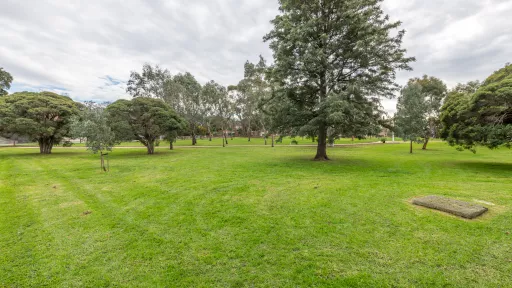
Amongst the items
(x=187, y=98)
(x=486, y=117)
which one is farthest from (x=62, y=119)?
(x=486, y=117)

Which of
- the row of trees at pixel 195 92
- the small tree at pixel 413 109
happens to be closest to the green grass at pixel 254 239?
the small tree at pixel 413 109

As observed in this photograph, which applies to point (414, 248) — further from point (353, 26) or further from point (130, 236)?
point (353, 26)

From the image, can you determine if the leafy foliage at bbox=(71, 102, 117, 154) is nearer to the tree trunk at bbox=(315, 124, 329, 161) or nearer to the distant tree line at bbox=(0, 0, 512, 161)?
the distant tree line at bbox=(0, 0, 512, 161)

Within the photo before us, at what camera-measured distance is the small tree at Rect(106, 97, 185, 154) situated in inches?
813

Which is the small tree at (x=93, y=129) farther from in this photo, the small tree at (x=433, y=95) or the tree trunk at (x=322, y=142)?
the small tree at (x=433, y=95)

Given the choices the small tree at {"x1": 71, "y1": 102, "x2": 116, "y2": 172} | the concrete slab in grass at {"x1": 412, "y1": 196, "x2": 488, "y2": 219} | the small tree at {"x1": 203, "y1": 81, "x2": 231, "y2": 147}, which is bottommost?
the concrete slab in grass at {"x1": 412, "y1": 196, "x2": 488, "y2": 219}

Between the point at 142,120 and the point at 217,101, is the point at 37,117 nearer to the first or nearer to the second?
the point at 142,120

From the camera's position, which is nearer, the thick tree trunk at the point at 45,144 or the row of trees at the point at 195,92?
the thick tree trunk at the point at 45,144

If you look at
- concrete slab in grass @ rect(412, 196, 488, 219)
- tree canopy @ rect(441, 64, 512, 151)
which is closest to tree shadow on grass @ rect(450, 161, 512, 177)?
tree canopy @ rect(441, 64, 512, 151)

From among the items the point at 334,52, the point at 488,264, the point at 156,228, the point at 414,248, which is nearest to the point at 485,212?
the point at 488,264

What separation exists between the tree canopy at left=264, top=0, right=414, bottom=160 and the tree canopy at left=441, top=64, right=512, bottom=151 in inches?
155

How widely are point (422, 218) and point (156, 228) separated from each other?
609 centimetres

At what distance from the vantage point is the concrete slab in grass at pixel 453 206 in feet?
16.1

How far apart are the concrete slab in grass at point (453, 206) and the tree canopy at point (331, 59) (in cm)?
719
